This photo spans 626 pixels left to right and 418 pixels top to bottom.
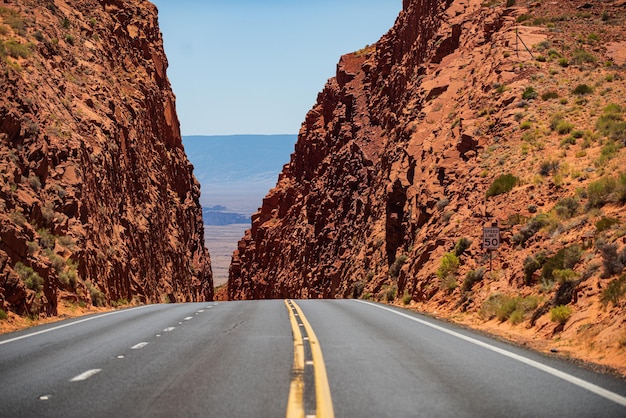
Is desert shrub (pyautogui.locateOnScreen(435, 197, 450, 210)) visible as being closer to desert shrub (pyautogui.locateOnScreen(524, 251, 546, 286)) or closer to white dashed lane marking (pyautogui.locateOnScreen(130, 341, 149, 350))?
desert shrub (pyautogui.locateOnScreen(524, 251, 546, 286))

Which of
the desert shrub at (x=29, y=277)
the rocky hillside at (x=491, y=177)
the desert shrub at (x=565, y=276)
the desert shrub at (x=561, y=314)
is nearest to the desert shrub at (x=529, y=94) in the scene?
the rocky hillside at (x=491, y=177)

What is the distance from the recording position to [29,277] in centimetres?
2070

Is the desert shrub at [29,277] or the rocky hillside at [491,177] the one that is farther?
the desert shrub at [29,277]

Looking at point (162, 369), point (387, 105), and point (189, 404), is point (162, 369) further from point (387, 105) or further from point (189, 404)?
point (387, 105)

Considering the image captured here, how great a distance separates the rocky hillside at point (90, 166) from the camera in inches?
971

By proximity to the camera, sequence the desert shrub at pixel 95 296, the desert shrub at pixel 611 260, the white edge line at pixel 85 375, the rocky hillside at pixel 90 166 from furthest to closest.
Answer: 1. the desert shrub at pixel 95 296
2. the rocky hillside at pixel 90 166
3. the desert shrub at pixel 611 260
4. the white edge line at pixel 85 375

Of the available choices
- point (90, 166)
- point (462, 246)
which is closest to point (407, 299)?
point (462, 246)

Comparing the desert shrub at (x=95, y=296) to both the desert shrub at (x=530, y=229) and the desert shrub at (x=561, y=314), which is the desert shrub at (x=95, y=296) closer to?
the desert shrub at (x=530, y=229)

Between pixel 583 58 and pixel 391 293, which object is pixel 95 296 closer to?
pixel 391 293

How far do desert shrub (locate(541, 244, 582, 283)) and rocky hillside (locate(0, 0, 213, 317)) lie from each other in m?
14.3

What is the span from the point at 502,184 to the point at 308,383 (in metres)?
18.7

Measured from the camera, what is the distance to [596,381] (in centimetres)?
896

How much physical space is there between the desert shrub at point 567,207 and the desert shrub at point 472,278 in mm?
3065

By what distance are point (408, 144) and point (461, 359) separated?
1219 inches
